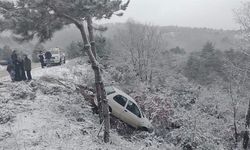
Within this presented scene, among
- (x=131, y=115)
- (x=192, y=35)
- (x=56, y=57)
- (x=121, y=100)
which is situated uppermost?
(x=121, y=100)

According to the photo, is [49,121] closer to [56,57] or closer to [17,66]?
[17,66]

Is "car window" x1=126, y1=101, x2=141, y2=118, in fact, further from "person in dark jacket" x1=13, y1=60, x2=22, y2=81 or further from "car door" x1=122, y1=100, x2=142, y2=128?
"person in dark jacket" x1=13, y1=60, x2=22, y2=81

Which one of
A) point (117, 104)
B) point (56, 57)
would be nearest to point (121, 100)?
point (117, 104)

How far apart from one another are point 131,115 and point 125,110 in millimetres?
455

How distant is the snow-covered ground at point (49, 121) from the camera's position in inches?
523

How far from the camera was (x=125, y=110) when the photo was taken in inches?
718

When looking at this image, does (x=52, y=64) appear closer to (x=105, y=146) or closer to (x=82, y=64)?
(x=82, y=64)

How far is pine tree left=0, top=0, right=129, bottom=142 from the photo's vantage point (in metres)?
13.6

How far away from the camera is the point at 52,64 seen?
33.3 metres

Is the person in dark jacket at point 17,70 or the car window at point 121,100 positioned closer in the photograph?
the car window at point 121,100

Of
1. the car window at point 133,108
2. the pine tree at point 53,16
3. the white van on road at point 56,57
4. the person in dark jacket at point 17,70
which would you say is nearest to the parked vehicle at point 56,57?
the white van on road at point 56,57

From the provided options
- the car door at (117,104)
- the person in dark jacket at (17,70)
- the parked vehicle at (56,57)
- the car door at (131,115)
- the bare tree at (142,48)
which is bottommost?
the bare tree at (142,48)

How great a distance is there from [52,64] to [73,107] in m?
16.4

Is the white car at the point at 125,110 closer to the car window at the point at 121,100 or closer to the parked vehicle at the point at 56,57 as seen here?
the car window at the point at 121,100
